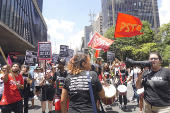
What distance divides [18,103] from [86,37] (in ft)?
361

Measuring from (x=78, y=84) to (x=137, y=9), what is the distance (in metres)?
74.3

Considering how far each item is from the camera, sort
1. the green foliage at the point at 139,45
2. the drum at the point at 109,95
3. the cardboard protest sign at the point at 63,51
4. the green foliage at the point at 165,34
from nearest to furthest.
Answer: the drum at the point at 109,95, the cardboard protest sign at the point at 63,51, the green foliage at the point at 139,45, the green foliage at the point at 165,34

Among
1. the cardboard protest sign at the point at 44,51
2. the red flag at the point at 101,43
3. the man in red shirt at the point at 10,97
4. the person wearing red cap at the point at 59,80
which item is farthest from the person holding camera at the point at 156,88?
the red flag at the point at 101,43

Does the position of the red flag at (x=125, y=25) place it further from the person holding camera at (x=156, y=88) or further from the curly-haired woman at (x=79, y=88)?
the curly-haired woman at (x=79, y=88)

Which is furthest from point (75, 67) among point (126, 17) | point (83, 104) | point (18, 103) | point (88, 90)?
point (126, 17)

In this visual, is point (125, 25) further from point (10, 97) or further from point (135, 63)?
point (10, 97)

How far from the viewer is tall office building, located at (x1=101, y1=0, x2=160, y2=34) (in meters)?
65.1

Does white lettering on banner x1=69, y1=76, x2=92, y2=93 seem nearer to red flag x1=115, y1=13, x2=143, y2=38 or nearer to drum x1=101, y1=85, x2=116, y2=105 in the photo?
drum x1=101, y1=85, x2=116, y2=105

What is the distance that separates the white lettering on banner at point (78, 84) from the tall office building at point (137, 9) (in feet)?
214

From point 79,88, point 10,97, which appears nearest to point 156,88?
point 79,88

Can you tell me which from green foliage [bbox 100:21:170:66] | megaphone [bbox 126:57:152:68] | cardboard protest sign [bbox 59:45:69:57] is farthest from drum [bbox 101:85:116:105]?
green foliage [bbox 100:21:170:66]

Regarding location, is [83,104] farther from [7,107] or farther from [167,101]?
[7,107]

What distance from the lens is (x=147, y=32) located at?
30.1 m

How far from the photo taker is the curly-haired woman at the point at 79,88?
1.82 m
